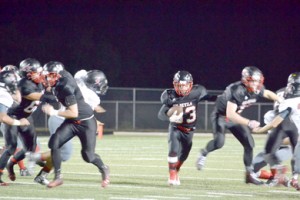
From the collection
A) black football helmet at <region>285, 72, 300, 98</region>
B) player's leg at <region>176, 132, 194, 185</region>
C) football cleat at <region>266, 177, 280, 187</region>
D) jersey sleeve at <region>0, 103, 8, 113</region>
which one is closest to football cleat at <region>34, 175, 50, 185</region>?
jersey sleeve at <region>0, 103, 8, 113</region>

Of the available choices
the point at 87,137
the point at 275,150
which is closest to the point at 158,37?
the point at 275,150

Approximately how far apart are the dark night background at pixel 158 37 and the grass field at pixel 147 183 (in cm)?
2353

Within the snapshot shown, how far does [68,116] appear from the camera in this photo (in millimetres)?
11258

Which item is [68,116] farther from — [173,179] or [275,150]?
[275,150]

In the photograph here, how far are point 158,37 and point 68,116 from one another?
36.3 metres

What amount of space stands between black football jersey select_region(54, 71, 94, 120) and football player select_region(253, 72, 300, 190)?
6.88ft

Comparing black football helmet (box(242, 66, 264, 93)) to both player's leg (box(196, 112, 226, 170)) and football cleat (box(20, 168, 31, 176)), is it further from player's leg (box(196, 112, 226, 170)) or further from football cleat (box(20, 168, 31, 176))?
football cleat (box(20, 168, 31, 176))

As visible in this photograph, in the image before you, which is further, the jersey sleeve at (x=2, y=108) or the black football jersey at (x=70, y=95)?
the jersey sleeve at (x=2, y=108)

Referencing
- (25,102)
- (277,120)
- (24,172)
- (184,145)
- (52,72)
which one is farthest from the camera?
(24,172)

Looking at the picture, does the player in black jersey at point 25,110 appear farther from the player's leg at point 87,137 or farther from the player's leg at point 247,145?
the player's leg at point 247,145

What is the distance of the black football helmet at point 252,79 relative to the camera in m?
12.1

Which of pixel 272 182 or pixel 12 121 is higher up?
pixel 12 121

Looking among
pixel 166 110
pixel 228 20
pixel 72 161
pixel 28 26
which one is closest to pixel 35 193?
pixel 166 110

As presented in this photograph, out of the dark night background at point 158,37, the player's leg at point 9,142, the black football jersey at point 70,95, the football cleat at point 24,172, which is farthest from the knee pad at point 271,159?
the dark night background at point 158,37
